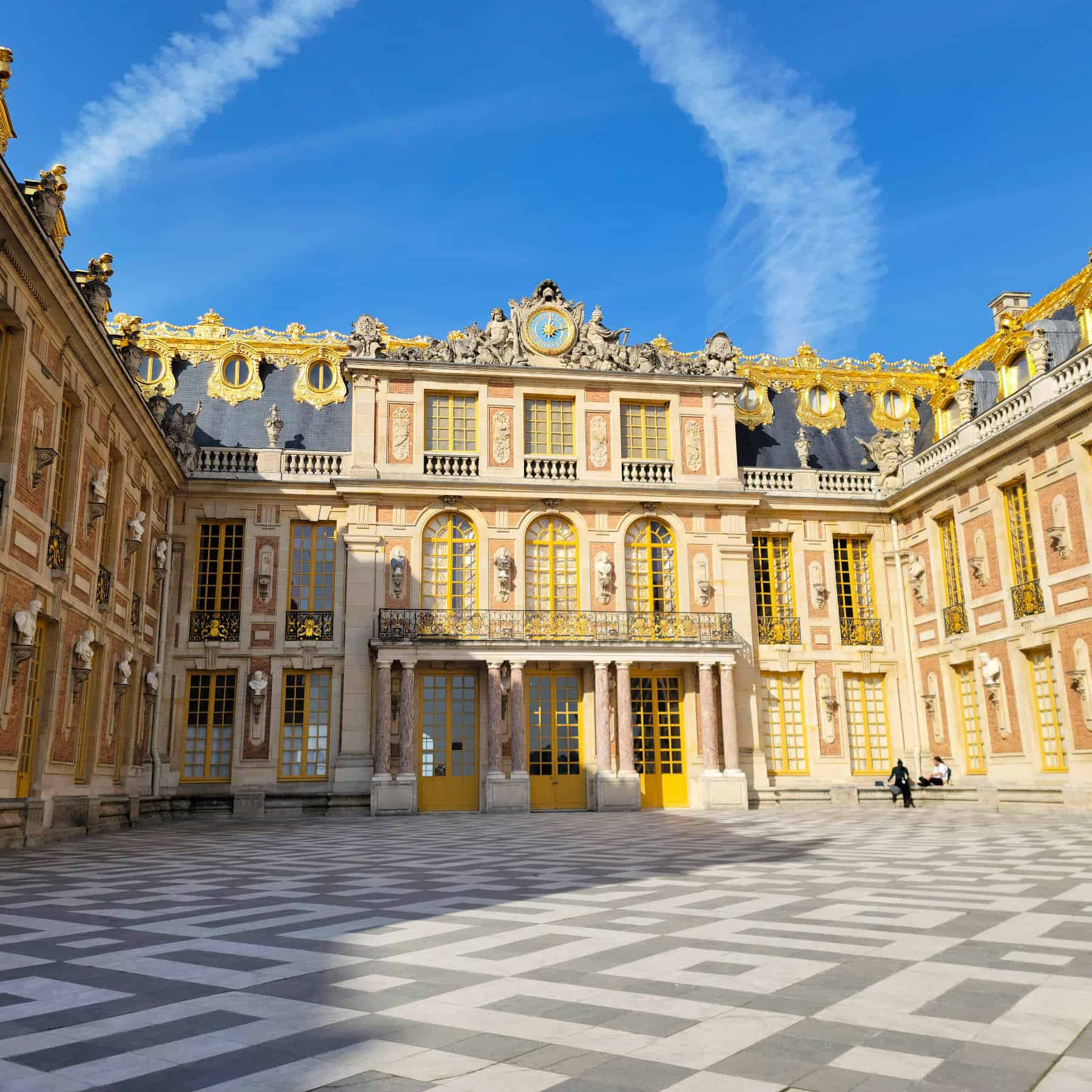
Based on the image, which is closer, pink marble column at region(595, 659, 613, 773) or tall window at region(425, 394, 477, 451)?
pink marble column at region(595, 659, 613, 773)

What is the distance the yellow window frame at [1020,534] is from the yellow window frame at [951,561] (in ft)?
7.32

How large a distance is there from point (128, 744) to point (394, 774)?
5835 millimetres

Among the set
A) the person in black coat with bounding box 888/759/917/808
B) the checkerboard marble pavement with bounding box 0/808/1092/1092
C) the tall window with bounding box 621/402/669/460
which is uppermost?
the tall window with bounding box 621/402/669/460

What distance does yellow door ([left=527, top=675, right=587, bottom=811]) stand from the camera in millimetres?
24828

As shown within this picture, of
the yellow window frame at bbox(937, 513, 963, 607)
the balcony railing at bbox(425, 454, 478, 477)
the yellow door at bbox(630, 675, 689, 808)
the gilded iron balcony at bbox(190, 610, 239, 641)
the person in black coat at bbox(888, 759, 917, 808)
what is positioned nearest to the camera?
the person in black coat at bbox(888, 759, 917, 808)

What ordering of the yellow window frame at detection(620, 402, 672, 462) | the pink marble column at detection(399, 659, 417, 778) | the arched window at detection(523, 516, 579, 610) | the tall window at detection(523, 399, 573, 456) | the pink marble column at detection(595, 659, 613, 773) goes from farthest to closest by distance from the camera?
the yellow window frame at detection(620, 402, 672, 462)
the tall window at detection(523, 399, 573, 456)
the arched window at detection(523, 516, 579, 610)
the pink marble column at detection(595, 659, 613, 773)
the pink marble column at detection(399, 659, 417, 778)

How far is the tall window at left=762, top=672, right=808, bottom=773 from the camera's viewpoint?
26.5 metres

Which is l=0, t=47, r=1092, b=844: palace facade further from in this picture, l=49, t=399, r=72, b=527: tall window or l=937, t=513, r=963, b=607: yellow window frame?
l=49, t=399, r=72, b=527: tall window

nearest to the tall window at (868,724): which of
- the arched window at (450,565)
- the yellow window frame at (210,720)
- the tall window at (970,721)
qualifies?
the tall window at (970,721)

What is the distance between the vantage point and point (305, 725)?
24922 millimetres

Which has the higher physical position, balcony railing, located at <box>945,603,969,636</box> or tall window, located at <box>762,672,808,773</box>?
balcony railing, located at <box>945,603,969,636</box>

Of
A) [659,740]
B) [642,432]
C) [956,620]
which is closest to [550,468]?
[642,432]

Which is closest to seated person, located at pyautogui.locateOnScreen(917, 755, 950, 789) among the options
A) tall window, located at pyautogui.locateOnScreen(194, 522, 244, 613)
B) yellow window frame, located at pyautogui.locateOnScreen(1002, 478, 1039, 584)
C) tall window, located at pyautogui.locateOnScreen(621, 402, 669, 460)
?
yellow window frame, located at pyautogui.locateOnScreen(1002, 478, 1039, 584)

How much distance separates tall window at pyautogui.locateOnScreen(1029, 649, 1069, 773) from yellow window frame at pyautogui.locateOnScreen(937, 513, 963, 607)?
10.6ft
